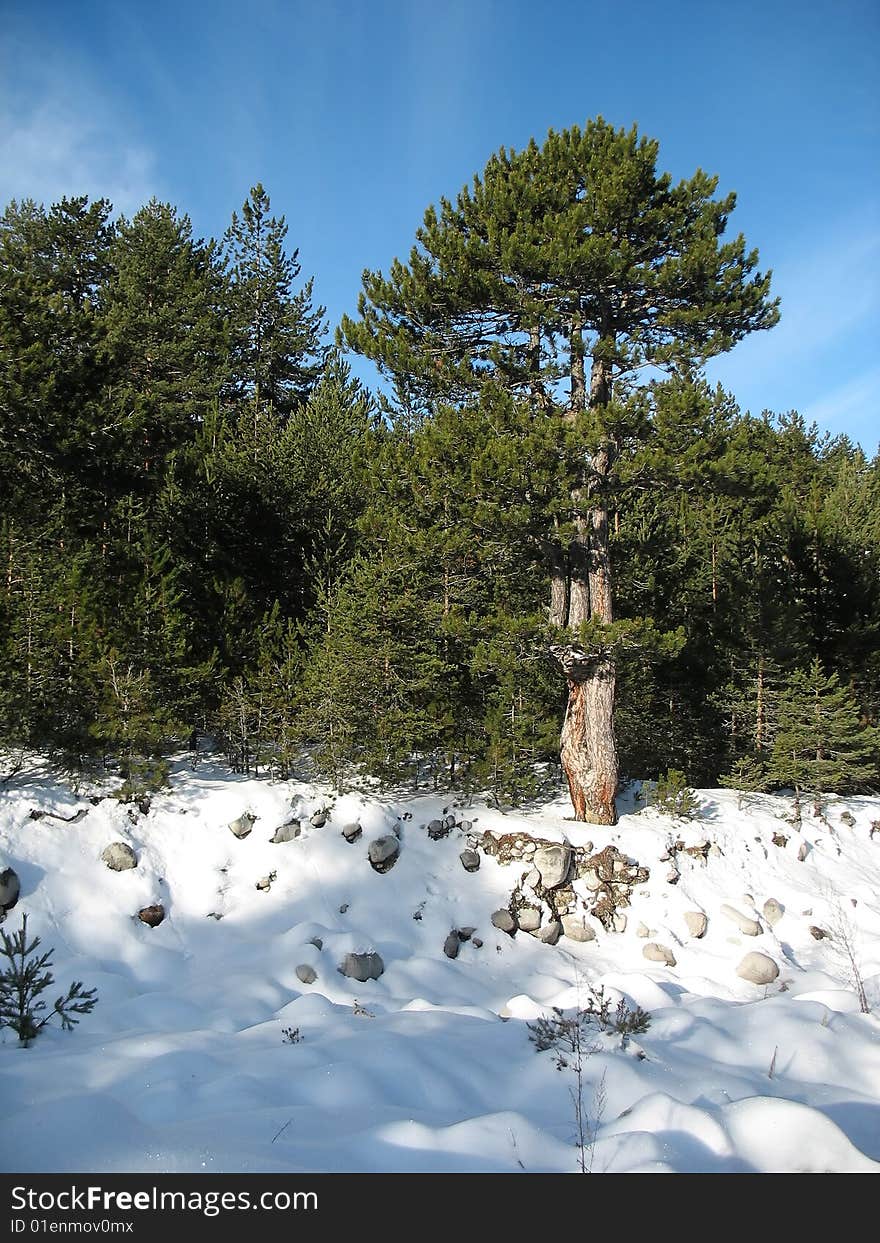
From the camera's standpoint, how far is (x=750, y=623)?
11266 mm

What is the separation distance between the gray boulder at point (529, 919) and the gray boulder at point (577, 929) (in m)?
0.32

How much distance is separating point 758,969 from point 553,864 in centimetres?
227

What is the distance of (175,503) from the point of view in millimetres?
10977

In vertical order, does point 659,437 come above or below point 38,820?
above

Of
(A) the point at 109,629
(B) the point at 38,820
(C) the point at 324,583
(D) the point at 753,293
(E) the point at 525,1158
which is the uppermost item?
(D) the point at 753,293

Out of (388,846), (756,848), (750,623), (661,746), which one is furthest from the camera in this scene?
(661,746)

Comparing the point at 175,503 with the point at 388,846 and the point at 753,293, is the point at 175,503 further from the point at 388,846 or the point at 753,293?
the point at 753,293

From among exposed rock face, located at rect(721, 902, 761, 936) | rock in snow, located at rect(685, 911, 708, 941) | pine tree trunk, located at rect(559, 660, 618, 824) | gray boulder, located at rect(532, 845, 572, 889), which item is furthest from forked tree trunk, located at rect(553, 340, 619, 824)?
exposed rock face, located at rect(721, 902, 761, 936)

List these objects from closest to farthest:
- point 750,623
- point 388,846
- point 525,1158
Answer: point 525,1158
point 388,846
point 750,623

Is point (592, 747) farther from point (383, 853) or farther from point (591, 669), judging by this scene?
point (383, 853)

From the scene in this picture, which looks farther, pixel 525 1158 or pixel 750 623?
pixel 750 623

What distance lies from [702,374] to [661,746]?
6509mm

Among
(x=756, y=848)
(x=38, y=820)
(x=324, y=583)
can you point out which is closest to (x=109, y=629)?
(x=38, y=820)

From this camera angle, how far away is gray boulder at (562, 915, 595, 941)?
7.43 m
